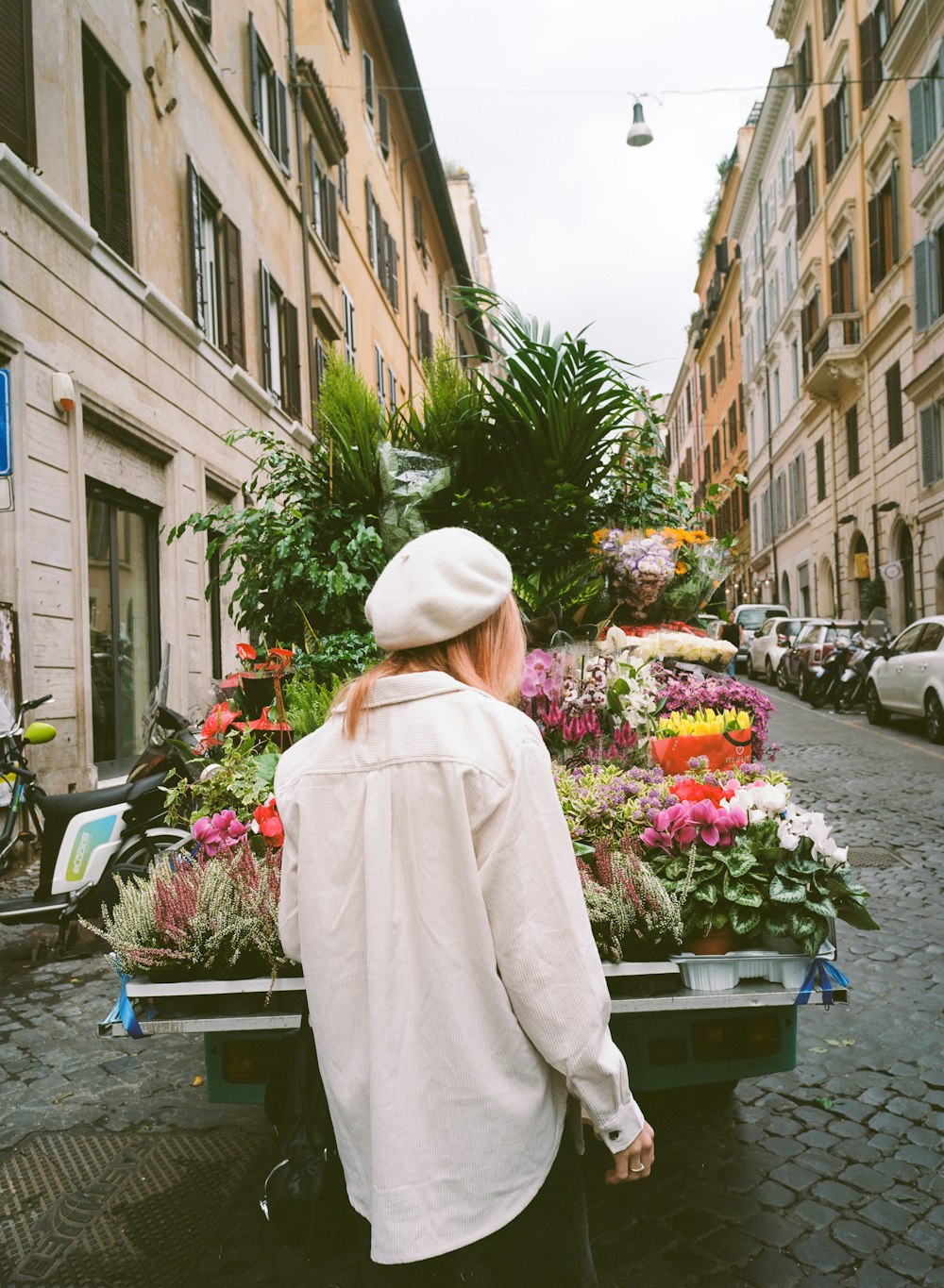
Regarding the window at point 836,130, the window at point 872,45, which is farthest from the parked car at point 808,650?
the window at point 836,130

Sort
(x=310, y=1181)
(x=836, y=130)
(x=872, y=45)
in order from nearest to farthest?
(x=310, y=1181) → (x=872, y=45) → (x=836, y=130)

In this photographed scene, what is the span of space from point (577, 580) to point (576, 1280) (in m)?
2.84

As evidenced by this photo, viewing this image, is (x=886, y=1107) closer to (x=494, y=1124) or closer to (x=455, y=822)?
(x=494, y=1124)

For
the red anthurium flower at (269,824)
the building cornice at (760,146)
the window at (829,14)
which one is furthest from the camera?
the building cornice at (760,146)

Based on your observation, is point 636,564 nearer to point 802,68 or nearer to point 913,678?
point 913,678

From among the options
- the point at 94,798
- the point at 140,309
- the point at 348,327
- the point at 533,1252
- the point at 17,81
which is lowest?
the point at 533,1252

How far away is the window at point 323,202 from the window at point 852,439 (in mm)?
15276

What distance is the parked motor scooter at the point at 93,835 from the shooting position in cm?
513

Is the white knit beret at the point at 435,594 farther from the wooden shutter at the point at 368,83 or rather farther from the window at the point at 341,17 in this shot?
the wooden shutter at the point at 368,83

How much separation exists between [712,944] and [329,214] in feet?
58.1

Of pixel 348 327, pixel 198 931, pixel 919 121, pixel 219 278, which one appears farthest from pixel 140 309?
pixel 919 121

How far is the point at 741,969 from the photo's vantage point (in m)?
2.52

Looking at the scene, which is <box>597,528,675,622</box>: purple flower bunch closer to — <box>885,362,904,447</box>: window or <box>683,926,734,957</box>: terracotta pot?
<box>683,926,734,957</box>: terracotta pot

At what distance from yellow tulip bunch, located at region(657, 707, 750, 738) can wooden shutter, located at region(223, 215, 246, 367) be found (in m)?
10.4
